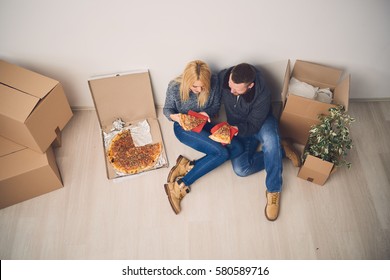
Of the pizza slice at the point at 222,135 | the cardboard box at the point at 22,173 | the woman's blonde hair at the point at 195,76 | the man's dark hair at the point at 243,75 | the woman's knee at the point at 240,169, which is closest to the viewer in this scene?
the man's dark hair at the point at 243,75

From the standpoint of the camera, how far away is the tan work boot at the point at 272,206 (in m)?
2.22

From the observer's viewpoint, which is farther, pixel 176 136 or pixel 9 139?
pixel 176 136

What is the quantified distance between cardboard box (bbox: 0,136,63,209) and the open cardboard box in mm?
1657

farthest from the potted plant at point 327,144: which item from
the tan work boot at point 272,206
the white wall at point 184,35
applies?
the white wall at point 184,35

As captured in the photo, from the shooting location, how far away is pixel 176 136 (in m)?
2.46

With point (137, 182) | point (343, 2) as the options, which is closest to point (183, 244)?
point (137, 182)

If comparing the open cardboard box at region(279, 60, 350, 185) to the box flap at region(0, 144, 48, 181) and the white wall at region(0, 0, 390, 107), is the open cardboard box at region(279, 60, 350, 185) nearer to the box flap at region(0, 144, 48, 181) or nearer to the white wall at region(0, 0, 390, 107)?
the white wall at region(0, 0, 390, 107)

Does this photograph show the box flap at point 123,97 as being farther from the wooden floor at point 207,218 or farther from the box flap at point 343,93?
the box flap at point 343,93

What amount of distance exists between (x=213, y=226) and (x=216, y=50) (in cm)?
118

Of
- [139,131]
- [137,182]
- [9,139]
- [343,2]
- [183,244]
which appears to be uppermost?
[343,2]

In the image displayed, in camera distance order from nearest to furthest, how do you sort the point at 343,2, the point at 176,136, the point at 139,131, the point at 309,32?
the point at 343,2 → the point at 309,32 → the point at 176,136 → the point at 139,131

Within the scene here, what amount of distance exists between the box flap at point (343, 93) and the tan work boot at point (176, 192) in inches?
46.2

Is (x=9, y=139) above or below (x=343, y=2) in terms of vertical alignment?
below

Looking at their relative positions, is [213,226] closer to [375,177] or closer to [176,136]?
[176,136]
